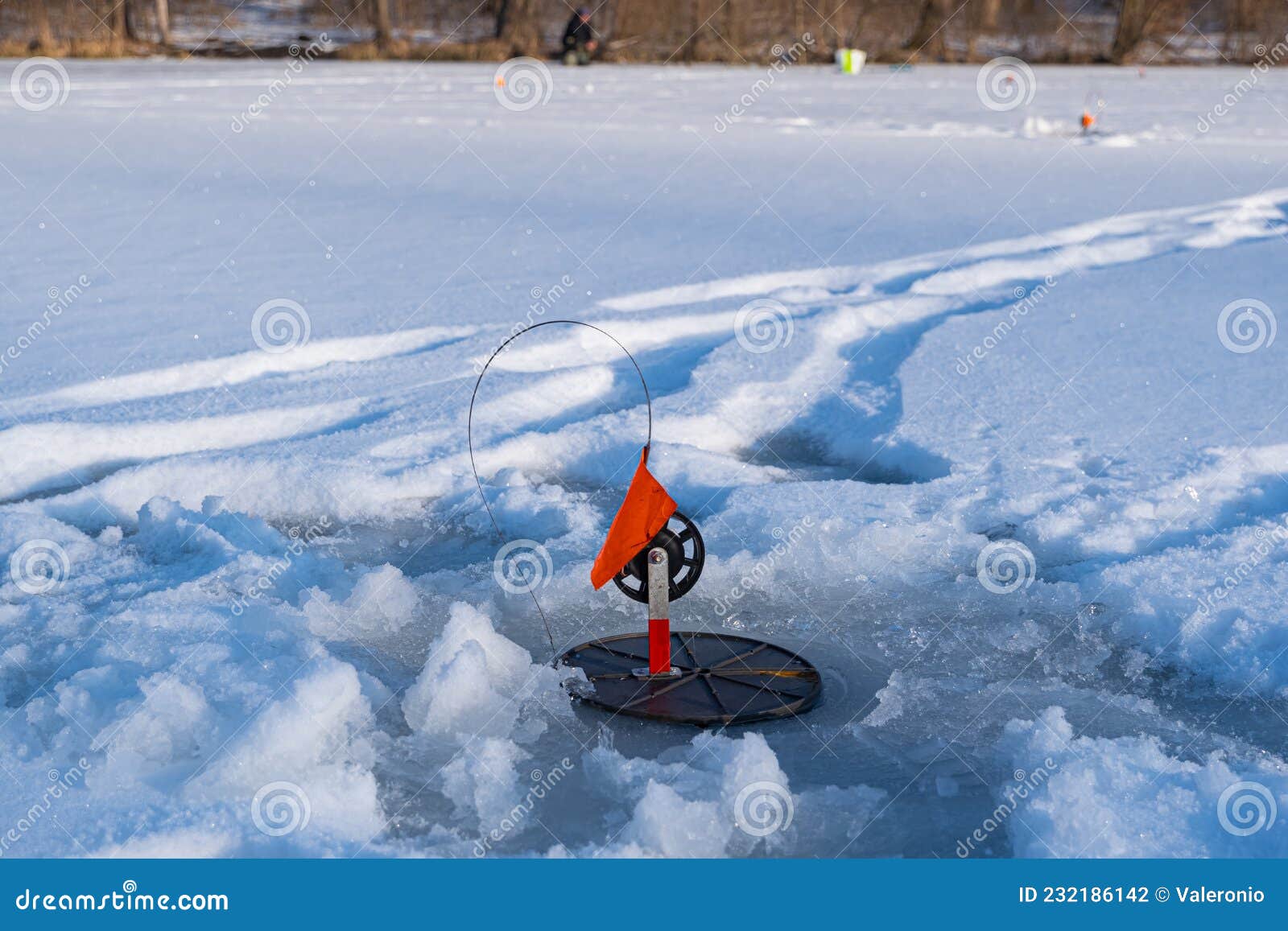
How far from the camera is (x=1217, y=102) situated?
14180 mm

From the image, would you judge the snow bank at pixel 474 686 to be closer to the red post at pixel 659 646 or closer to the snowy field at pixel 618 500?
the snowy field at pixel 618 500

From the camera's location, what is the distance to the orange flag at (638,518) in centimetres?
277

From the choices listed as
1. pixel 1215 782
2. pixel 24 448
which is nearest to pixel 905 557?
pixel 1215 782

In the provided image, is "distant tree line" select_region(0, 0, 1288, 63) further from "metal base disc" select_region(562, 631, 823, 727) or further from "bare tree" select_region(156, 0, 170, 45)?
"metal base disc" select_region(562, 631, 823, 727)

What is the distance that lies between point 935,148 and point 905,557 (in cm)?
772

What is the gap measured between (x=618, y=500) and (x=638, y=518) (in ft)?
4.16

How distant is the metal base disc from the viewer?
9.36 feet

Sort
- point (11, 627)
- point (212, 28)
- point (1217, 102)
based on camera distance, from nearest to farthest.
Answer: point (11, 627)
point (1217, 102)
point (212, 28)

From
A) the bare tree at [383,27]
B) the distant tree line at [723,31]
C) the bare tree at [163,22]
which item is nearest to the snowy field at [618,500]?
the distant tree line at [723,31]

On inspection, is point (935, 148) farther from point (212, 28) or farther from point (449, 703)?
point (212, 28)

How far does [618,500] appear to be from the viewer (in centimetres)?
405

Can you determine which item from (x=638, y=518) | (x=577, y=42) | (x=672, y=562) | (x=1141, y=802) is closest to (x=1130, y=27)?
(x=577, y=42)

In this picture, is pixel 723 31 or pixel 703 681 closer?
pixel 703 681

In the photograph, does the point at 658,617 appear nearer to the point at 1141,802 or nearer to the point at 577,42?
the point at 1141,802
